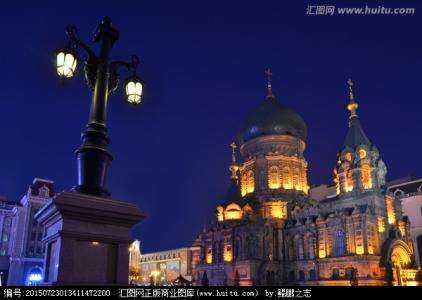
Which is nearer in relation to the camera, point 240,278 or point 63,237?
point 63,237

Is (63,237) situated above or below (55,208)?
below

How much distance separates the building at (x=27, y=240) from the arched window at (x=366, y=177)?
43675 mm

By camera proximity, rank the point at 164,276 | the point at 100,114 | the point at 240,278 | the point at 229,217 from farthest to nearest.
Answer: the point at 164,276, the point at 229,217, the point at 240,278, the point at 100,114

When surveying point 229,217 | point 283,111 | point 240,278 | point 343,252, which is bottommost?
point 240,278

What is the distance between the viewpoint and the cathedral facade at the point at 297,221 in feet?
128

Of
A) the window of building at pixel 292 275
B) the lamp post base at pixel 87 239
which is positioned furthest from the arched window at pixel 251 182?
the lamp post base at pixel 87 239

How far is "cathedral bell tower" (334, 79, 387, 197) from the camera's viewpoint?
42.7 meters

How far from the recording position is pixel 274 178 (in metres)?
52.4

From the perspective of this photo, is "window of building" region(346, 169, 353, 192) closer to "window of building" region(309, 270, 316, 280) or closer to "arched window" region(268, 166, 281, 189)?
"arched window" region(268, 166, 281, 189)

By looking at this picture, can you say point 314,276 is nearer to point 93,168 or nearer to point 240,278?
point 240,278

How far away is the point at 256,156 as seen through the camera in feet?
177
